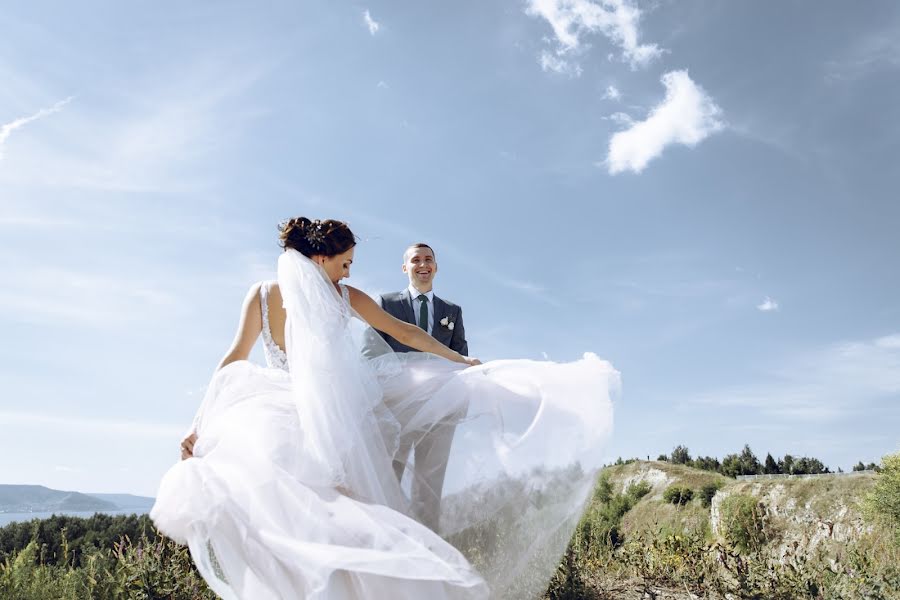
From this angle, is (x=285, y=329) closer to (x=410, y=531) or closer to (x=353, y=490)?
(x=353, y=490)

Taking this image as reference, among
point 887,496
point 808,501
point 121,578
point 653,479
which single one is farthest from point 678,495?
point 121,578

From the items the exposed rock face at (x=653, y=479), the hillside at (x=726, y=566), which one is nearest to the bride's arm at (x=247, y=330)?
the hillside at (x=726, y=566)

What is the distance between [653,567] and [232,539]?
5513 mm

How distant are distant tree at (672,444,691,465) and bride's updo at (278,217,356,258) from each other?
43578 mm

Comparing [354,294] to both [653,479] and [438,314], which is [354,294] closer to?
[438,314]

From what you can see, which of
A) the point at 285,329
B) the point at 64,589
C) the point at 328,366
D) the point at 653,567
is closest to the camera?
the point at 328,366

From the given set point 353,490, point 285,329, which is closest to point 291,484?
point 353,490

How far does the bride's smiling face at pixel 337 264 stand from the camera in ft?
15.5

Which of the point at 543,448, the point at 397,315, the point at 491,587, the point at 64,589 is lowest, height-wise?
the point at 64,589

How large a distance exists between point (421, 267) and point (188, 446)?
301 cm

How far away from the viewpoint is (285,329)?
4465 mm

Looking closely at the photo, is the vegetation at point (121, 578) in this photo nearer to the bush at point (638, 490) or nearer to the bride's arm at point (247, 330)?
the bride's arm at point (247, 330)

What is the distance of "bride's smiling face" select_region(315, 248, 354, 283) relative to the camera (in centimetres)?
472

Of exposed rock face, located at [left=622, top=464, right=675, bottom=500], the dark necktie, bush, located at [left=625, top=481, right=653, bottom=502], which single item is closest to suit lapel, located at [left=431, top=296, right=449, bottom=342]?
the dark necktie
